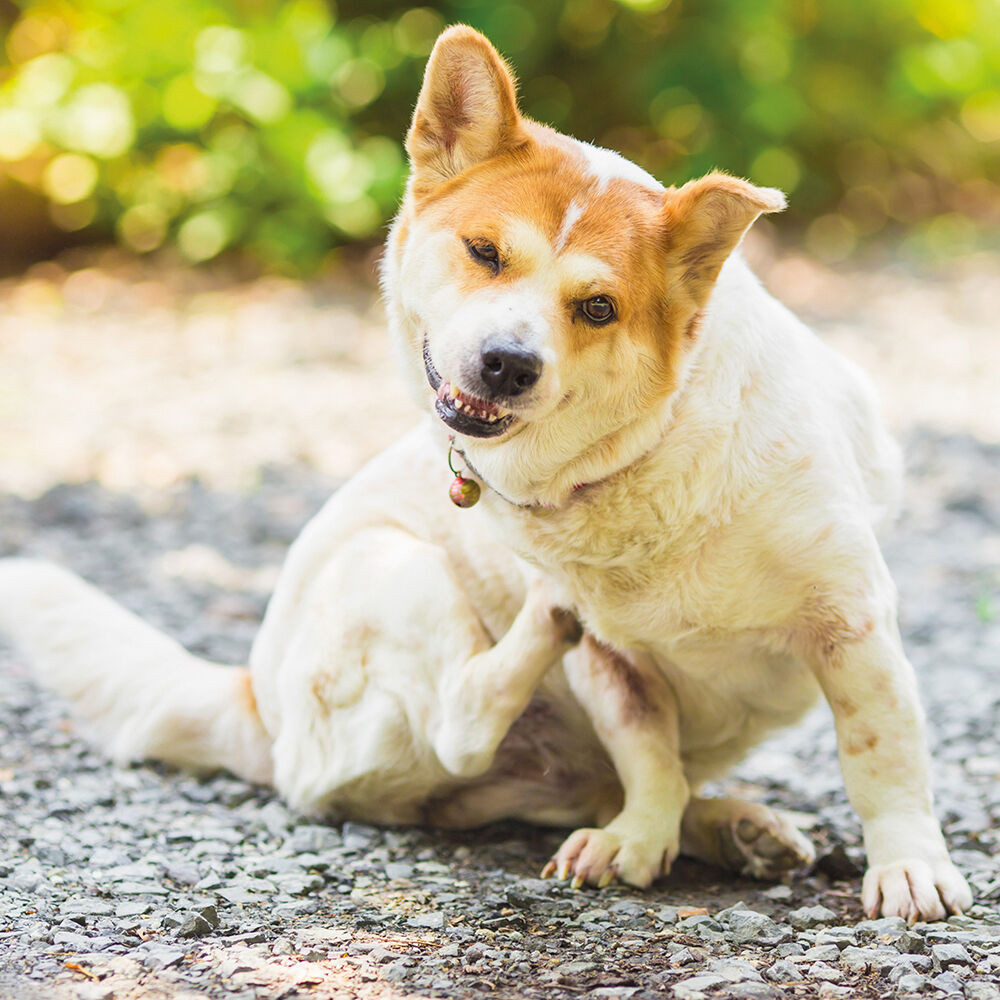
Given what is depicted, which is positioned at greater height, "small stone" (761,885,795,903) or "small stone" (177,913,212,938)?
"small stone" (761,885,795,903)

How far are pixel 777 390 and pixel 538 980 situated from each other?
1.27 metres

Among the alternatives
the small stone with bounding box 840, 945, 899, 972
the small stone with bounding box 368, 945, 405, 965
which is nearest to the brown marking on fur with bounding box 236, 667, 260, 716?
the small stone with bounding box 368, 945, 405, 965

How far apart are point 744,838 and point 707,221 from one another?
1410 mm

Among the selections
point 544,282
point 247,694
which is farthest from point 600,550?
point 247,694

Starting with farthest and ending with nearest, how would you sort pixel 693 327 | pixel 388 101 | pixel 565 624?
1. pixel 388 101
2. pixel 565 624
3. pixel 693 327

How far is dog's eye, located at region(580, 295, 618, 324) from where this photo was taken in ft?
8.54

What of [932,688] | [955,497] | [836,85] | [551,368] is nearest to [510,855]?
[551,368]

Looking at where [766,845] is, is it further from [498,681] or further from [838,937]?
[498,681]

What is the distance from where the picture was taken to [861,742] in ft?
9.10

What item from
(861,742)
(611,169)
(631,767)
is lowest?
(631,767)

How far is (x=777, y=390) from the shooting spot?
2.76m

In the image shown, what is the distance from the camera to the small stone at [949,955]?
2.35 metres

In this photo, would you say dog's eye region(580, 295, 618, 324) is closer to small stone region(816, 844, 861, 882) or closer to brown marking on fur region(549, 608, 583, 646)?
brown marking on fur region(549, 608, 583, 646)

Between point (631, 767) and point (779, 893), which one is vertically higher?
point (631, 767)
